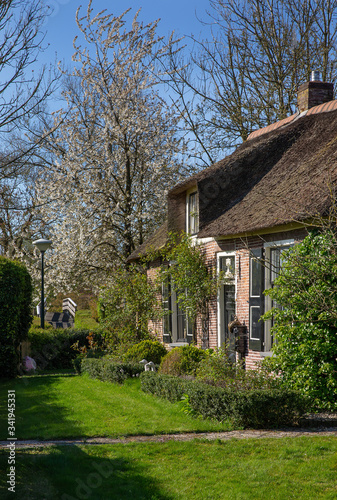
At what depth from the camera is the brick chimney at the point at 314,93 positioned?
14008mm

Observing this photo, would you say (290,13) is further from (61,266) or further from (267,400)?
(267,400)

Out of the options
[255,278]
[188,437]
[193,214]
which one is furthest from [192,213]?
[188,437]

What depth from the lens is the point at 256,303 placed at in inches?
430

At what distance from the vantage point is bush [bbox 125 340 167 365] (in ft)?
46.0

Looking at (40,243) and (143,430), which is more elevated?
(40,243)

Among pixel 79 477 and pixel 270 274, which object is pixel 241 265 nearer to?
pixel 270 274

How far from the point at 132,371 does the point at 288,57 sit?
1278 cm

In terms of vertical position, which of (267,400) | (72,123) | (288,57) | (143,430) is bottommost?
(143,430)

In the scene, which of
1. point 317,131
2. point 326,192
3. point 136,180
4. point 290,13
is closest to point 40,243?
point 136,180

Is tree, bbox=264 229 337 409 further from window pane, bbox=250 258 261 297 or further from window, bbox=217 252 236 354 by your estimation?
window, bbox=217 252 236 354

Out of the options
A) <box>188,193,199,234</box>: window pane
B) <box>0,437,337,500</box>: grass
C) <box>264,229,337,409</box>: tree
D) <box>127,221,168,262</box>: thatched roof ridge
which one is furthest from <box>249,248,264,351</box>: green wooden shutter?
<box>127,221,168,262</box>: thatched roof ridge

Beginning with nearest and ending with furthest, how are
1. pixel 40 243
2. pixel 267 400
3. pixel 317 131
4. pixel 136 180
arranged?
pixel 267 400
pixel 317 131
pixel 40 243
pixel 136 180

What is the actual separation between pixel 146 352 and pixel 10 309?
→ 3817 mm

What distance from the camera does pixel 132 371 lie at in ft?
41.1
